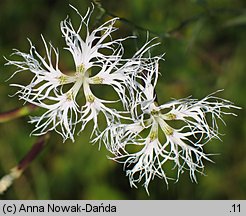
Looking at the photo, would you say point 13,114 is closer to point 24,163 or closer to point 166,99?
point 24,163

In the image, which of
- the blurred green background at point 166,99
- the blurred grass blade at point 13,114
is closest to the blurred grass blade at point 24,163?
the blurred grass blade at point 13,114

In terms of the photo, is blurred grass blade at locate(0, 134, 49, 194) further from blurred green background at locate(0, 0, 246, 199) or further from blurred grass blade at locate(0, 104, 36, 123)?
blurred green background at locate(0, 0, 246, 199)

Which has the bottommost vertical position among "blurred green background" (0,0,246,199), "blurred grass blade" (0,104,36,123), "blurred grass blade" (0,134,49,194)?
"blurred grass blade" (0,134,49,194)

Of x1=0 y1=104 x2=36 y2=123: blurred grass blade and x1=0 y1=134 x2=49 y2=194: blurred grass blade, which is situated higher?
x1=0 y1=104 x2=36 y2=123: blurred grass blade

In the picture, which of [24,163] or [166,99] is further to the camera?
[166,99]

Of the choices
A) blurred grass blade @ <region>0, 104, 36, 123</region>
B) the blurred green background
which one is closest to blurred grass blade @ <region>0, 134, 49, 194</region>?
blurred grass blade @ <region>0, 104, 36, 123</region>

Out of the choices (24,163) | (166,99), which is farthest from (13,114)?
(166,99)
